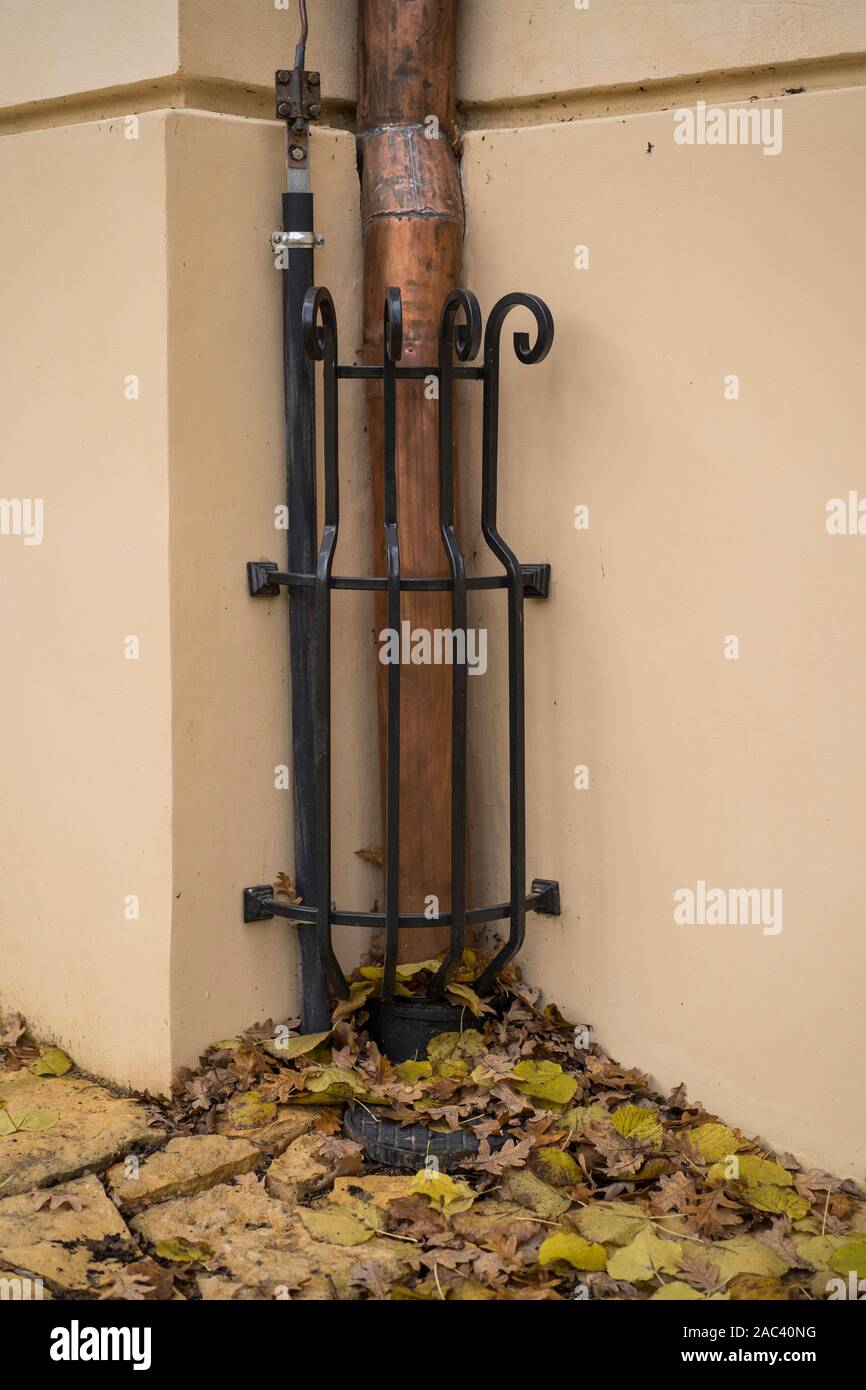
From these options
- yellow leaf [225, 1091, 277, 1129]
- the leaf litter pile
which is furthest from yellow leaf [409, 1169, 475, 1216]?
yellow leaf [225, 1091, 277, 1129]

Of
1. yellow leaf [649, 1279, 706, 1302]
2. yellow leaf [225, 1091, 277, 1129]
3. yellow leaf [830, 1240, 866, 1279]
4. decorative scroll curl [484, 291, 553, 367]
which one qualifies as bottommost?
yellow leaf [649, 1279, 706, 1302]

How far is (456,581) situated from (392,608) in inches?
6.4

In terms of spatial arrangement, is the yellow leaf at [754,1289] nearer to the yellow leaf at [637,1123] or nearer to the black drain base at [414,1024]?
the yellow leaf at [637,1123]

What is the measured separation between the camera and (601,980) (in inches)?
136

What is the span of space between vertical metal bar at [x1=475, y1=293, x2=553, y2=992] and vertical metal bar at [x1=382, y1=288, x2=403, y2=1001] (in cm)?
23

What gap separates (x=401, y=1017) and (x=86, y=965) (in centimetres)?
81

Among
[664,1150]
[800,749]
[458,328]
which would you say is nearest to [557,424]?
[458,328]

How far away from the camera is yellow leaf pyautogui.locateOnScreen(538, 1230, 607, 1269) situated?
8.92ft

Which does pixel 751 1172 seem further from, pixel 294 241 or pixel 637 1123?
pixel 294 241

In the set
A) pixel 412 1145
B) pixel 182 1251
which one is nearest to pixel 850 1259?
pixel 412 1145

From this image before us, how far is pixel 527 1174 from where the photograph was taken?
120 inches

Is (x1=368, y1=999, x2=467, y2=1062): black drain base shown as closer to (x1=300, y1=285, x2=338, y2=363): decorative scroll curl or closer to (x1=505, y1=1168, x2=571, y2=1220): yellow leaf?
(x1=505, y1=1168, x2=571, y2=1220): yellow leaf

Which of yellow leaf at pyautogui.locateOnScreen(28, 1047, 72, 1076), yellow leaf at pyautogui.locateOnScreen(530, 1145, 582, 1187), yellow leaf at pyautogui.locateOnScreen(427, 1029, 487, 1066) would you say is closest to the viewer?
yellow leaf at pyautogui.locateOnScreen(530, 1145, 582, 1187)

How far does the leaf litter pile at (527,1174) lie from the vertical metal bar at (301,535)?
10.9 inches
